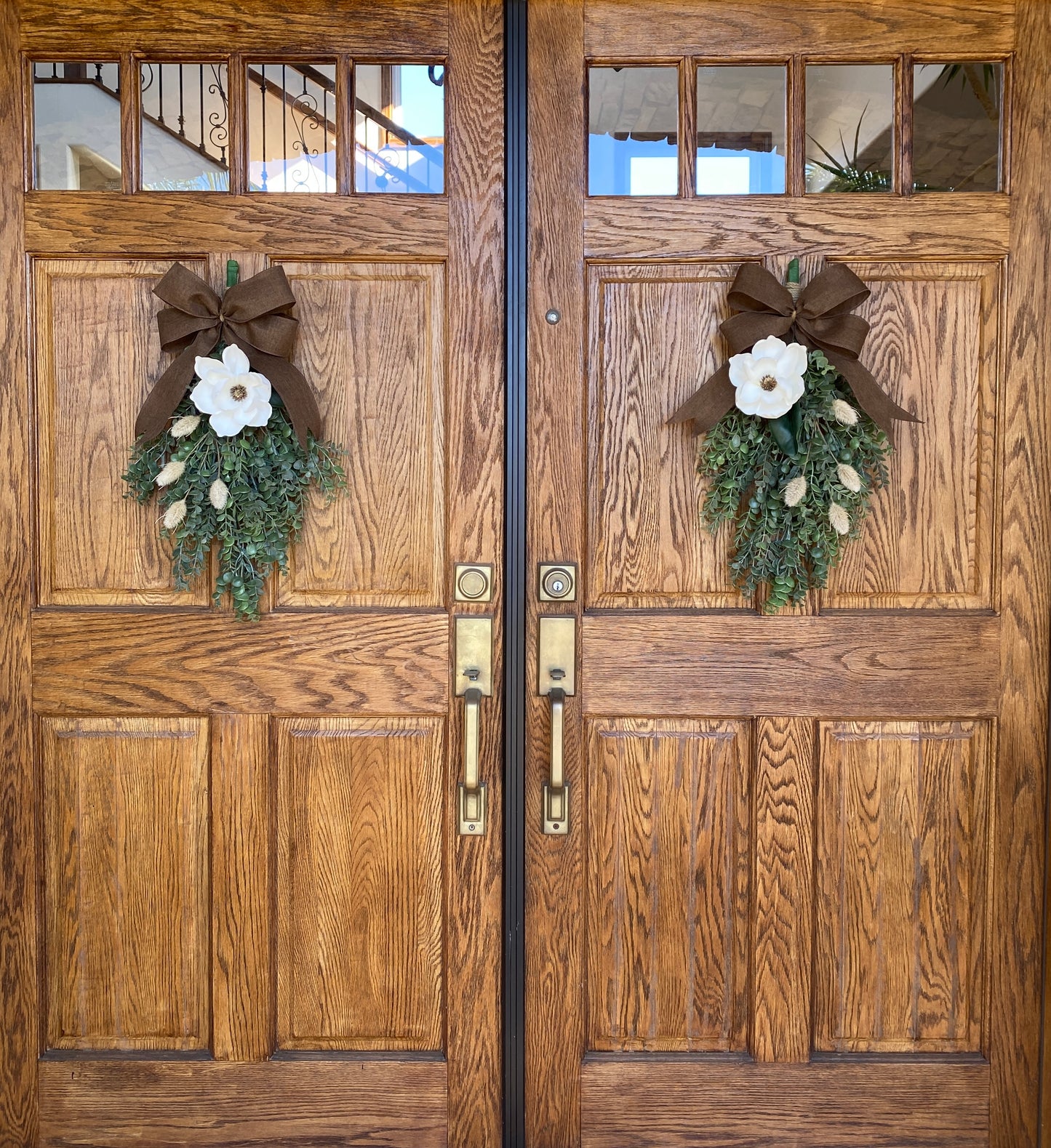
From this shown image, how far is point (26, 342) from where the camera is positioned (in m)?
1.69

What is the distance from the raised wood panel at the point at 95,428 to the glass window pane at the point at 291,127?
22cm

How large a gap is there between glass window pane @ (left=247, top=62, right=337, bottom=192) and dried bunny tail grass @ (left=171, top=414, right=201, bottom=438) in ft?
1.46

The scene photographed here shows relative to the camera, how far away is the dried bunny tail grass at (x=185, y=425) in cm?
159

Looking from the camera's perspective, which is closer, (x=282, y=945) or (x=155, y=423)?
(x=155, y=423)

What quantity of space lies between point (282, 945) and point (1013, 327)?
177 cm

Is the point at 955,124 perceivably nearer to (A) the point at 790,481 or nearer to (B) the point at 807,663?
(A) the point at 790,481

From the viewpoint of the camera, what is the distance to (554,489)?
170 centimetres

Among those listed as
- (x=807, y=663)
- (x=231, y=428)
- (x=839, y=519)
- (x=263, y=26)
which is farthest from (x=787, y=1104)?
(x=263, y=26)

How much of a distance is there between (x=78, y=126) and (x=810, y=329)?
1.37 meters

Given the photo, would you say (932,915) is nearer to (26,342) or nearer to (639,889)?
(639,889)

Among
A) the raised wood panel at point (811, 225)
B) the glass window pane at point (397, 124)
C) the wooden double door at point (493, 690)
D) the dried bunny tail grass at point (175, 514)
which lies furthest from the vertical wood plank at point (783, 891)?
the glass window pane at point (397, 124)

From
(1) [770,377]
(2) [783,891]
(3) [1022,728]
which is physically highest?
(1) [770,377]

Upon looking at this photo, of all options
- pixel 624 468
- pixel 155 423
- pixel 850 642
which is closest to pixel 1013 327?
pixel 850 642

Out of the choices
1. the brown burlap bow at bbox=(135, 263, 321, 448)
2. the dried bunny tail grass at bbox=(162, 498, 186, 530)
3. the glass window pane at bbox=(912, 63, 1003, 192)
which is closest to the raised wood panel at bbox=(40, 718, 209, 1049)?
the dried bunny tail grass at bbox=(162, 498, 186, 530)
